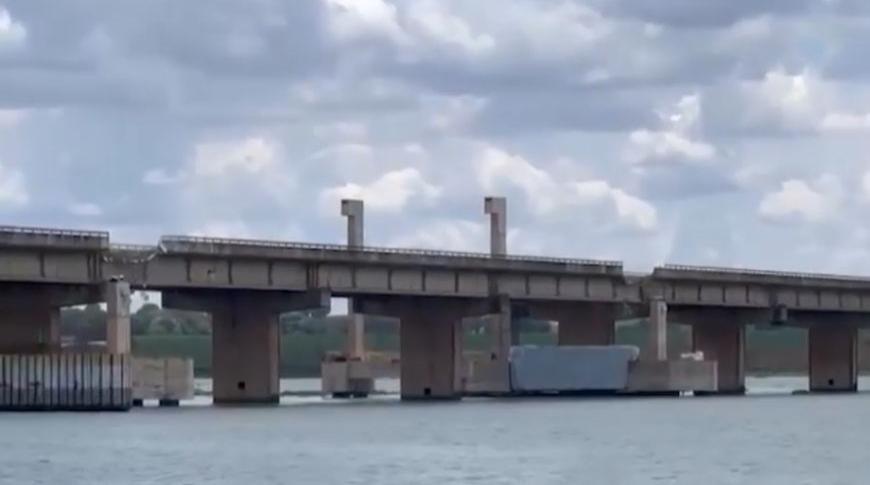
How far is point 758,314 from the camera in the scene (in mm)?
185625

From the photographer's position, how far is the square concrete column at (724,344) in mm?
187375

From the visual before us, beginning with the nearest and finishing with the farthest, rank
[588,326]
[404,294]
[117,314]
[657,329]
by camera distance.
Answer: [117,314] → [404,294] → [657,329] → [588,326]

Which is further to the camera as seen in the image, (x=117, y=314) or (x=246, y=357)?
(x=246, y=357)

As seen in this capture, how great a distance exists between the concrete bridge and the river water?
706 centimetres

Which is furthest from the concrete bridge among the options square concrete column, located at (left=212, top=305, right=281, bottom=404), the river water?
the river water

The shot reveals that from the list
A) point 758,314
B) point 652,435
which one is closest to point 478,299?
point 758,314

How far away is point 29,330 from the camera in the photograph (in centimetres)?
13688

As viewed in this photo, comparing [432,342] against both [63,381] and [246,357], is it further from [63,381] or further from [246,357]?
[63,381]

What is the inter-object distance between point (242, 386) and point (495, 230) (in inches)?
960

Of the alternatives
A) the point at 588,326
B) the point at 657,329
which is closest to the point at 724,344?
the point at 588,326

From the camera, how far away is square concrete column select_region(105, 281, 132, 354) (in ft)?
429

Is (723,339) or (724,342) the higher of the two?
(723,339)

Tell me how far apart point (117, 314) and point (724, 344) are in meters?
69.5

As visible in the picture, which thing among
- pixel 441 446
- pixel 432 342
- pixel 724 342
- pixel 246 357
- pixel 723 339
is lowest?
pixel 441 446
